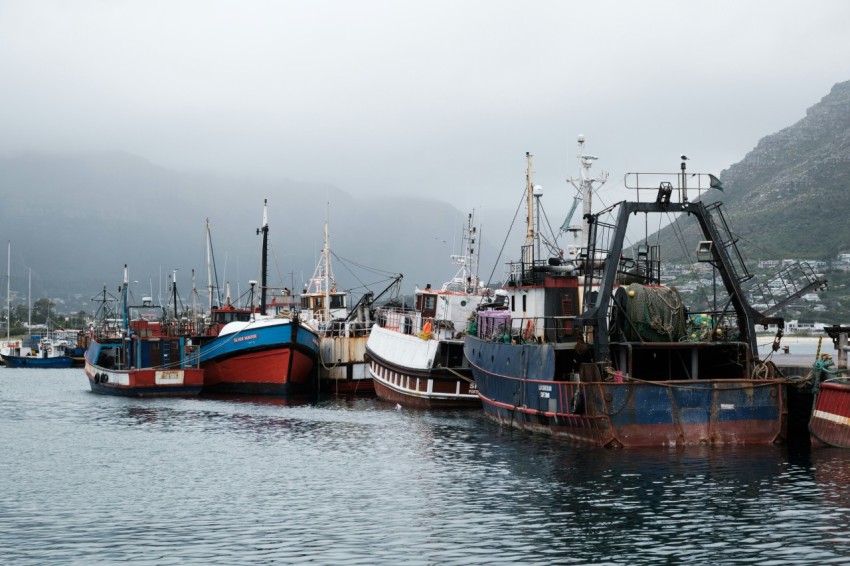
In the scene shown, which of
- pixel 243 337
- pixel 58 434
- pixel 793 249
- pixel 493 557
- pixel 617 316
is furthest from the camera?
pixel 793 249

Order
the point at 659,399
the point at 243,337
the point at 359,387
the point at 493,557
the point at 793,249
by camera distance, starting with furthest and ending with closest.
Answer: the point at 793,249 → the point at 359,387 → the point at 243,337 → the point at 659,399 → the point at 493,557

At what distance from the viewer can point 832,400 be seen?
33.0 meters

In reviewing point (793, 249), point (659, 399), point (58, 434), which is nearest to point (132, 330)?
point (58, 434)

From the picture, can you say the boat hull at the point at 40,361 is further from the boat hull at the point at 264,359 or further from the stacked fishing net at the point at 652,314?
the stacked fishing net at the point at 652,314

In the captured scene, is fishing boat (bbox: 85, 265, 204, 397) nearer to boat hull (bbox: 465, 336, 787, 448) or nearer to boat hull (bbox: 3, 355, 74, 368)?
boat hull (bbox: 465, 336, 787, 448)

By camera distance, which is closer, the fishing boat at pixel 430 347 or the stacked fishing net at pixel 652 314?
the stacked fishing net at pixel 652 314

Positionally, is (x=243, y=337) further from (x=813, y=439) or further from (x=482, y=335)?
(x=813, y=439)

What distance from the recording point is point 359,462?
117ft

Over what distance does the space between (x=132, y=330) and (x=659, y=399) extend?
49.1 m

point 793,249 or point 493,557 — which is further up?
point 793,249

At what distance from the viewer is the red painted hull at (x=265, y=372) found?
64.6 meters

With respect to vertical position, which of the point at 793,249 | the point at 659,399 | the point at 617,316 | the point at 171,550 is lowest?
the point at 171,550

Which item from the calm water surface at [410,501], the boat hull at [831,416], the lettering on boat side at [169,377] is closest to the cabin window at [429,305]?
the calm water surface at [410,501]

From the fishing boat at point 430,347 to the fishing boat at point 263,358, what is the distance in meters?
4.61
